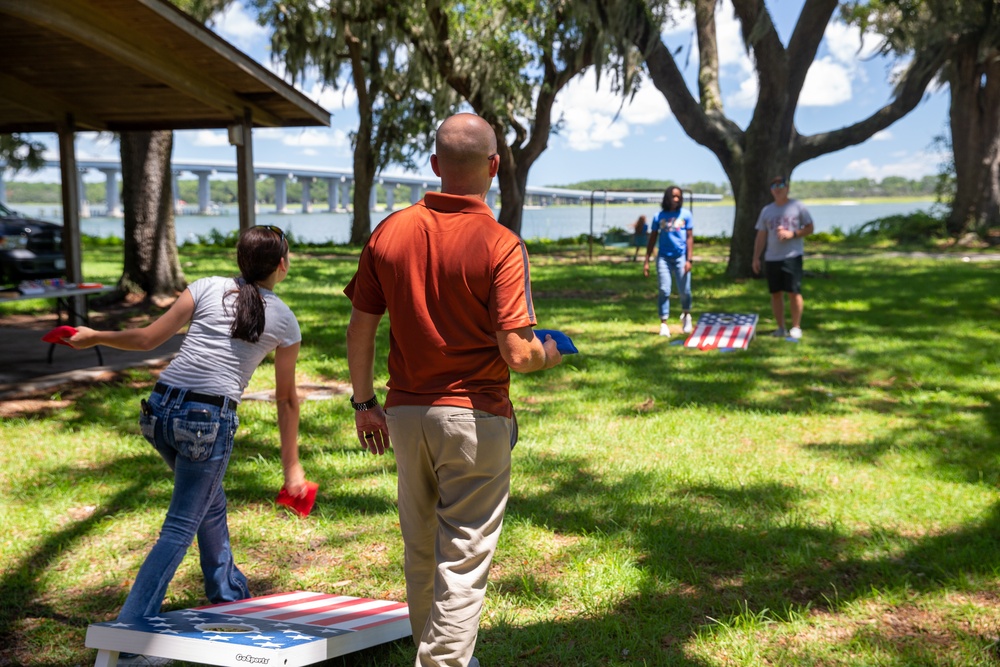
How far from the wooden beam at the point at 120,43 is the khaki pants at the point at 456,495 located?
4960 millimetres

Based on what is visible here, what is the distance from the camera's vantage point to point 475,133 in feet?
8.20

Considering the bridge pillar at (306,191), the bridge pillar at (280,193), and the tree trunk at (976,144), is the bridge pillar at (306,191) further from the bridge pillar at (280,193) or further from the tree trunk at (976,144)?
the tree trunk at (976,144)

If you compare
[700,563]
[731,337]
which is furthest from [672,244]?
→ [700,563]

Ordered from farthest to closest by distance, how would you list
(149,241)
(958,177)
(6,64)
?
(958,177)
(149,241)
(6,64)

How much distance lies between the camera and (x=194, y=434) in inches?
124

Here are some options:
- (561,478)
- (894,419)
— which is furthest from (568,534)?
(894,419)

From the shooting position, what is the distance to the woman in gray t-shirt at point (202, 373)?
10.3ft

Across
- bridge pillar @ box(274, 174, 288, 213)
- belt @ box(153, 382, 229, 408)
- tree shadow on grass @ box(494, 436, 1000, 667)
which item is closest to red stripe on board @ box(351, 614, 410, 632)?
tree shadow on grass @ box(494, 436, 1000, 667)

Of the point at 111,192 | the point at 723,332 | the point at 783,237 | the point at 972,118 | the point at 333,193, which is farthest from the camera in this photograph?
the point at 333,193

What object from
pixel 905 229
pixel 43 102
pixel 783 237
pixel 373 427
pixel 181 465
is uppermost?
pixel 43 102

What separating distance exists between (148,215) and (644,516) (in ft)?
31.5

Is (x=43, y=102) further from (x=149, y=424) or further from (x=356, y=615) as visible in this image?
(x=356, y=615)

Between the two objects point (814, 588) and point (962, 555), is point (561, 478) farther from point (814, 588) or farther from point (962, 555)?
point (962, 555)

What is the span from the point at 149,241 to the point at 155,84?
4.55 m
